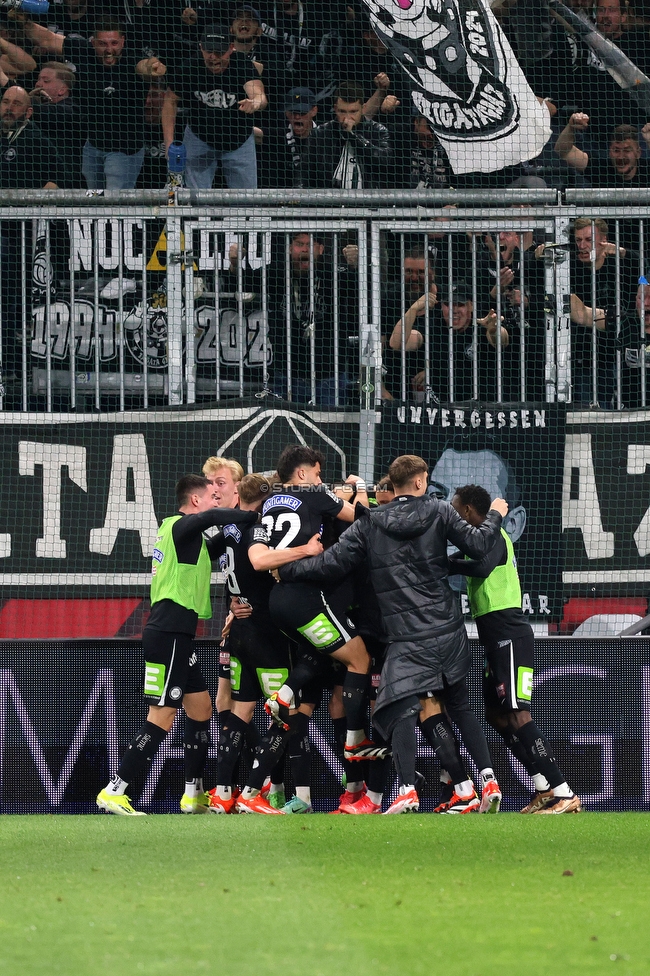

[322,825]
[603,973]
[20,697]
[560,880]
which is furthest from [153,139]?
[603,973]

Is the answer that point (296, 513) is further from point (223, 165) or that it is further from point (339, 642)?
point (223, 165)

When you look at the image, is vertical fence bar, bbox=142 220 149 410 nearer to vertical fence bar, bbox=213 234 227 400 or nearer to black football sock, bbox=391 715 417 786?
vertical fence bar, bbox=213 234 227 400

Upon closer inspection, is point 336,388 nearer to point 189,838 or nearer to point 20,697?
point 20,697

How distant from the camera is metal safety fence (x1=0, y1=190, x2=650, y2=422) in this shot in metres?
10.1

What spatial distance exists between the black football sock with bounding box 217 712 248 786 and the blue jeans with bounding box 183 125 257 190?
4886mm

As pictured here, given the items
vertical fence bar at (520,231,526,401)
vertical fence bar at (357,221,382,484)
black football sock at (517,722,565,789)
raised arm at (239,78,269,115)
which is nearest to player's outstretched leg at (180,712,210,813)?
black football sock at (517,722,565,789)

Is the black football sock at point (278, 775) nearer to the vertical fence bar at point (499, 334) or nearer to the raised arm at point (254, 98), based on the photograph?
the vertical fence bar at point (499, 334)

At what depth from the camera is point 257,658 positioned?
805 cm

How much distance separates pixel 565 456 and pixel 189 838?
450cm

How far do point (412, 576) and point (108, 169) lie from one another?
Answer: 5.26 metres

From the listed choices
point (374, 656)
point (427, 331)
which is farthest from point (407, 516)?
point (427, 331)

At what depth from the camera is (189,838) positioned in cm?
644

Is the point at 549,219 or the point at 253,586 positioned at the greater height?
the point at 549,219

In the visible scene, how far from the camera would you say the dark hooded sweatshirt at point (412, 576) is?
7508 mm
